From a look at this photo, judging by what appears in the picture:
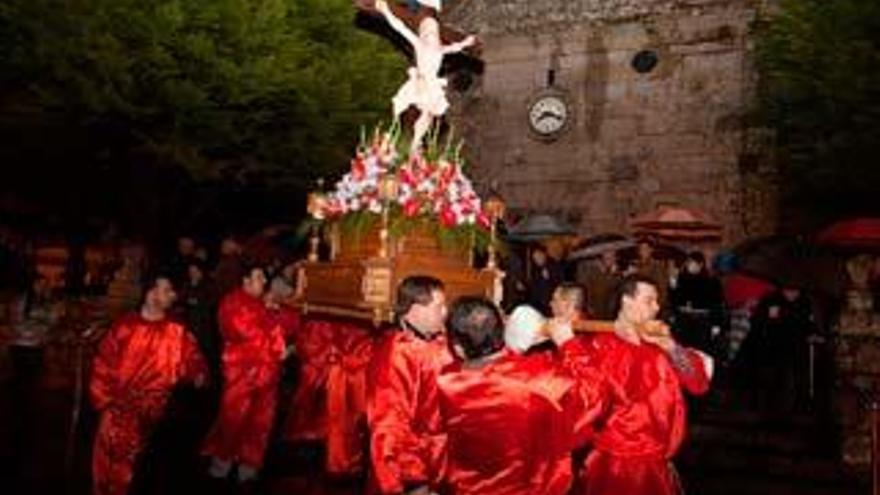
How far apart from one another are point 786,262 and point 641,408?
865cm

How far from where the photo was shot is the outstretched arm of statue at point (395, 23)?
773cm

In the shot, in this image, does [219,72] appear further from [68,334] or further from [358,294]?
[358,294]

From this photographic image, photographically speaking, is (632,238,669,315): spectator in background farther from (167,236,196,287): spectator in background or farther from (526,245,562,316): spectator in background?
(167,236,196,287): spectator in background

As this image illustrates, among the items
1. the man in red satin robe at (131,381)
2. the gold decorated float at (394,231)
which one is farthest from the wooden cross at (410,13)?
the man in red satin robe at (131,381)

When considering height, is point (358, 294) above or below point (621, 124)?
below

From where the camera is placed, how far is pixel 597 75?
1981 centimetres

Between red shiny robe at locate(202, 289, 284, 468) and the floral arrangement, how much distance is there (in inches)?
67.4

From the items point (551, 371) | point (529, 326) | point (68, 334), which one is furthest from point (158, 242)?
point (551, 371)

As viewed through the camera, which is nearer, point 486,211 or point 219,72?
point 486,211

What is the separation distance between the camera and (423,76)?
7848 mm

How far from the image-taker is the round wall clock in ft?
65.9

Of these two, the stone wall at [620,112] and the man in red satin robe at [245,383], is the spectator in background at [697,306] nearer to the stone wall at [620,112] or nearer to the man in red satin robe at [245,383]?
the man in red satin robe at [245,383]

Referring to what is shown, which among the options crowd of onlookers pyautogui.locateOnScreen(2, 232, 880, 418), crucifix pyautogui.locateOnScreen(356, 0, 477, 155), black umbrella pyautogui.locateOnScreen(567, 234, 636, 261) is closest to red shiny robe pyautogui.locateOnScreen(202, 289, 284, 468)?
crowd of onlookers pyautogui.locateOnScreen(2, 232, 880, 418)

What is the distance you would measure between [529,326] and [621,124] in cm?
1406
